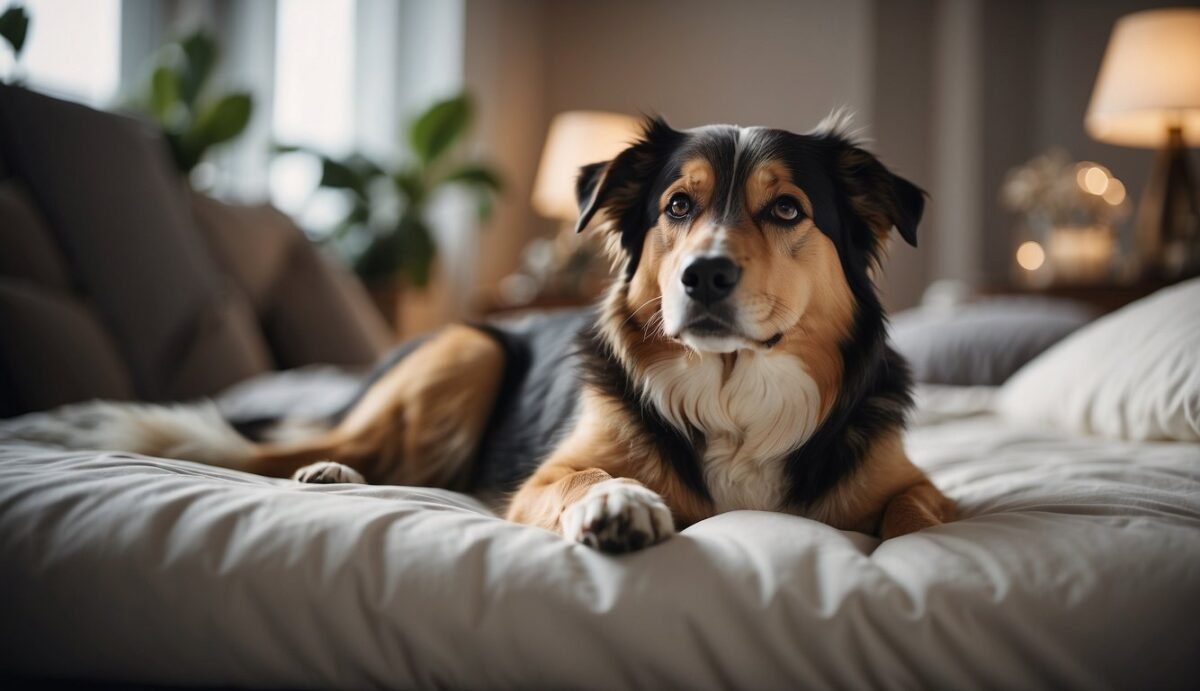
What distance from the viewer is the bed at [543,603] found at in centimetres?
88

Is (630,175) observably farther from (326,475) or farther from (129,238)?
(129,238)

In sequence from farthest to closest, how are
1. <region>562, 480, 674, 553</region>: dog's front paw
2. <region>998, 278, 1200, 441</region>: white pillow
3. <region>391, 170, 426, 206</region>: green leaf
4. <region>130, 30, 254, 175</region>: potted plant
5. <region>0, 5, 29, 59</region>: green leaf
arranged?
1. <region>391, 170, 426, 206</region>: green leaf
2. <region>130, 30, 254, 175</region>: potted plant
3. <region>0, 5, 29, 59</region>: green leaf
4. <region>998, 278, 1200, 441</region>: white pillow
5. <region>562, 480, 674, 553</region>: dog's front paw

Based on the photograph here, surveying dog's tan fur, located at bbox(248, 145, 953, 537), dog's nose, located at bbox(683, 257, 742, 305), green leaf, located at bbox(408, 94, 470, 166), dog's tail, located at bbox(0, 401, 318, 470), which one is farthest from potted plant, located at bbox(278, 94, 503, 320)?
dog's nose, located at bbox(683, 257, 742, 305)

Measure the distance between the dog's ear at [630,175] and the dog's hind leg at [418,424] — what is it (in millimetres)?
535

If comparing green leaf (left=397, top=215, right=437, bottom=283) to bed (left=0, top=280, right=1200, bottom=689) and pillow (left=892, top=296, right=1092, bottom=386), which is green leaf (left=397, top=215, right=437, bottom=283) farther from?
bed (left=0, top=280, right=1200, bottom=689)

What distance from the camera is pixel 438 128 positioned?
15.3 ft

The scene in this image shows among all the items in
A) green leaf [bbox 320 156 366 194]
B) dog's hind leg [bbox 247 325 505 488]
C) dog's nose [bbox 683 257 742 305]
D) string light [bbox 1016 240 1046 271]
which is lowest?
dog's hind leg [bbox 247 325 505 488]

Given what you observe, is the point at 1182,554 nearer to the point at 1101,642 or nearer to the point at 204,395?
the point at 1101,642

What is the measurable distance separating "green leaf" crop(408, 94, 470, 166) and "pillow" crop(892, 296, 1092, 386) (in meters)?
2.73

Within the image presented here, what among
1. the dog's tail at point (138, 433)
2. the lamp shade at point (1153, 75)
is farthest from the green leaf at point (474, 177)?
the dog's tail at point (138, 433)

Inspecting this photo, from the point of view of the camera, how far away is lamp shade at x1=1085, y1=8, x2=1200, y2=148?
3.51 m

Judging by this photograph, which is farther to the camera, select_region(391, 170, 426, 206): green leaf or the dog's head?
select_region(391, 170, 426, 206): green leaf

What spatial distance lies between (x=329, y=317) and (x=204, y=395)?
0.78 meters

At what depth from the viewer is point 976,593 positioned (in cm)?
92
